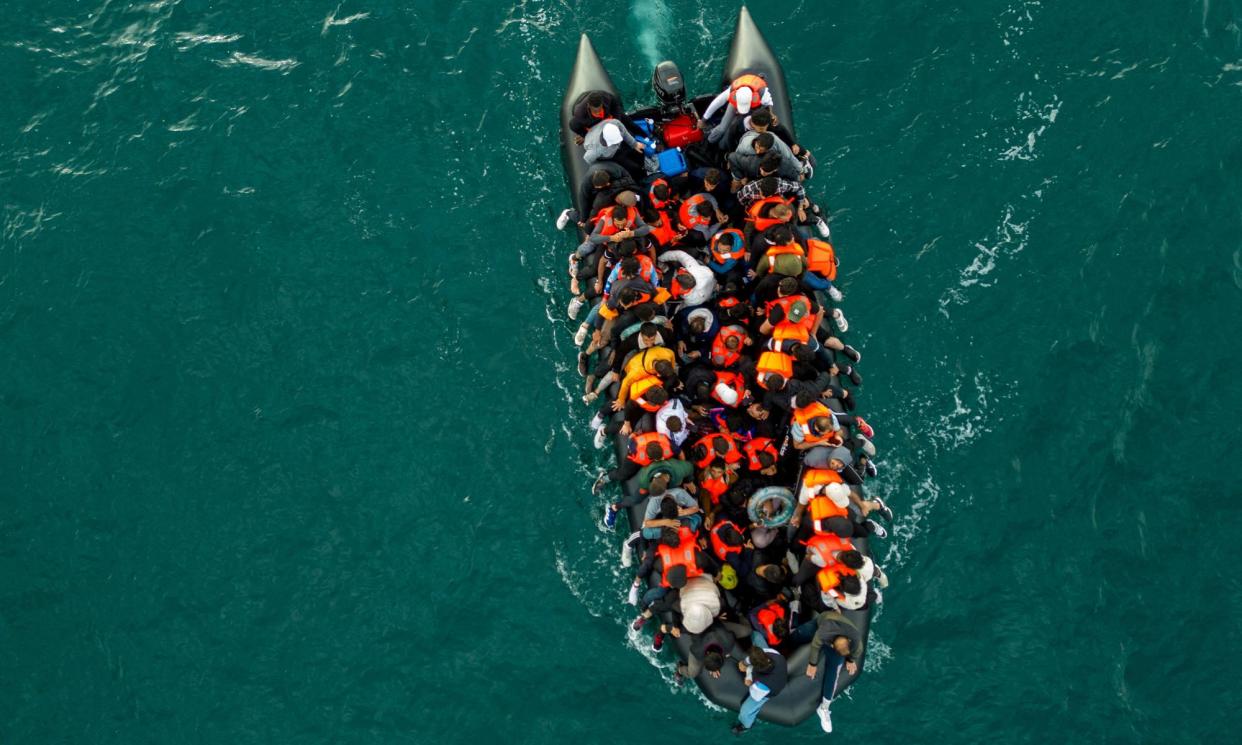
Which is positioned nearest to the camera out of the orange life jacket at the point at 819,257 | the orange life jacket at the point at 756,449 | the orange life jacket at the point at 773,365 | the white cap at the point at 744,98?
the orange life jacket at the point at 756,449

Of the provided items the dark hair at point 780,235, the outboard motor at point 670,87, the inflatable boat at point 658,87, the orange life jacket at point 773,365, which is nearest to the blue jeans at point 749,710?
the inflatable boat at point 658,87

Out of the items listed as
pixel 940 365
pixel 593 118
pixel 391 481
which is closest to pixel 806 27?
pixel 593 118

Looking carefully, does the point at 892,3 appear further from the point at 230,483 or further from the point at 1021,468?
the point at 230,483

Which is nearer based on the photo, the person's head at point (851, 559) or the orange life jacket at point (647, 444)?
the person's head at point (851, 559)

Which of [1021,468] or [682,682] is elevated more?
[1021,468]

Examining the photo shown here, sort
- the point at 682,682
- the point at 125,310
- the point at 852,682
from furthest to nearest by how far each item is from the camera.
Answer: the point at 125,310 < the point at 682,682 < the point at 852,682

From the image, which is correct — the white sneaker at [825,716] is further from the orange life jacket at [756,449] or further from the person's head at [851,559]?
the orange life jacket at [756,449]

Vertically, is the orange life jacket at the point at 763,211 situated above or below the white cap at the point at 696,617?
above

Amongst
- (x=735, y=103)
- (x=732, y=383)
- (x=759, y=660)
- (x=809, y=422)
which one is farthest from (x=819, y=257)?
(x=759, y=660)

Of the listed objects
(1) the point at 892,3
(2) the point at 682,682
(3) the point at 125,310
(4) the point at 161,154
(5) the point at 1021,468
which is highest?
(1) the point at 892,3
